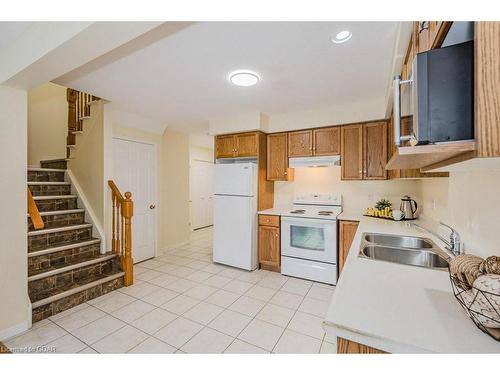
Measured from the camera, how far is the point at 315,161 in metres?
3.47

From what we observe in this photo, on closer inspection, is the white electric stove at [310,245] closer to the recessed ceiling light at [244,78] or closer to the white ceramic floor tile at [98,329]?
the recessed ceiling light at [244,78]

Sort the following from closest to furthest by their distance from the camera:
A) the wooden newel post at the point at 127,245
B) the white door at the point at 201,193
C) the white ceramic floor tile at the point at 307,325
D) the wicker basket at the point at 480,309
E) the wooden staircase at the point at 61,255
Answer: the wicker basket at the point at 480,309, the white ceramic floor tile at the point at 307,325, the wooden staircase at the point at 61,255, the wooden newel post at the point at 127,245, the white door at the point at 201,193

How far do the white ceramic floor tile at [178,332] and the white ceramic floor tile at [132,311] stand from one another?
400mm

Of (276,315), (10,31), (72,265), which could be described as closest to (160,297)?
(72,265)

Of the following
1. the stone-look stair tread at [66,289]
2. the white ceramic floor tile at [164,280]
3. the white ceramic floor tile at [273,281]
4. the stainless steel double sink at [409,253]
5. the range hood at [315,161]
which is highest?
the range hood at [315,161]

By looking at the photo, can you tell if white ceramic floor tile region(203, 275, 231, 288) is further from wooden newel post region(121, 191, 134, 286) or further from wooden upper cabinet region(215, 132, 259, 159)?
wooden upper cabinet region(215, 132, 259, 159)

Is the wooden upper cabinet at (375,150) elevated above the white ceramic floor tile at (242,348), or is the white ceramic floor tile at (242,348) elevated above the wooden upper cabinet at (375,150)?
the wooden upper cabinet at (375,150)

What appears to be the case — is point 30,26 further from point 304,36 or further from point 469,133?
point 469,133

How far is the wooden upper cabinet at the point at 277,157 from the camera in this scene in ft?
12.2

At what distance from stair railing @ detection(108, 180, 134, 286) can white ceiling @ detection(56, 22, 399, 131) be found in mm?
1294

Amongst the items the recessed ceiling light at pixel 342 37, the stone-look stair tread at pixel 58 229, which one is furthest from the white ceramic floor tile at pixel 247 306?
the recessed ceiling light at pixel 342 37

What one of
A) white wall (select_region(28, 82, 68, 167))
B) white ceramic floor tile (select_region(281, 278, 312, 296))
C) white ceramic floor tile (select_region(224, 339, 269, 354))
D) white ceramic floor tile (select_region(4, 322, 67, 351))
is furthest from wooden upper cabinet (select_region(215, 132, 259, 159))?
white ceramic floor tile (select_region(4, 322, 67, 351))

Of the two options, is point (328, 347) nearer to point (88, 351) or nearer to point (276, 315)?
point (276, 315)
